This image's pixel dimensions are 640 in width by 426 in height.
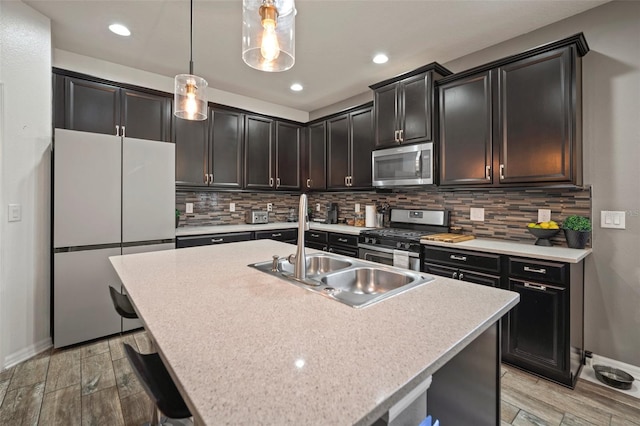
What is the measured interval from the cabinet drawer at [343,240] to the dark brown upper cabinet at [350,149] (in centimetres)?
65

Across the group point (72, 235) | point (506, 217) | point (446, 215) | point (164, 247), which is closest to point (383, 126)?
point (446, 215)

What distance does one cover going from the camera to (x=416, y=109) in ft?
9.62

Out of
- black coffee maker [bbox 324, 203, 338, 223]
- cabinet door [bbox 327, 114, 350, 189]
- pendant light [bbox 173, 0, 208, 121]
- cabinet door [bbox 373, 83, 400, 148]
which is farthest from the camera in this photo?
black coffee maker [bbox 324, 203, 338, 223]

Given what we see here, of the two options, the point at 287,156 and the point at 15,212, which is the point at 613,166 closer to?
the point at 287,156

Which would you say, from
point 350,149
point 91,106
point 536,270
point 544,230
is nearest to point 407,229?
point 350,149

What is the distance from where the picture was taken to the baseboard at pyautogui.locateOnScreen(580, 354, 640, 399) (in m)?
1.94

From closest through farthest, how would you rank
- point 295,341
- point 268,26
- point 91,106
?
point 295,341 → point 268,26 → point 91,106

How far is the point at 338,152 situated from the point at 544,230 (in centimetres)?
242

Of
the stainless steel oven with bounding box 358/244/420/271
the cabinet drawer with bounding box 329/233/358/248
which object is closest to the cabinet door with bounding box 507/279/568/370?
the stainless steel oven with bounding box 358/244/420/271

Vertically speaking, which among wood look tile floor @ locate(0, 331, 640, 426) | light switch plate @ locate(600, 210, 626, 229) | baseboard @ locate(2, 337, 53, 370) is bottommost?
wood look tile floor @ locate(0, 331, 640, 426)

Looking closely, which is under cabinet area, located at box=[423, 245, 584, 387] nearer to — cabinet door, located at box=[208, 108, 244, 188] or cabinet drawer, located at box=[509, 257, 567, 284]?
cabinet drawer, located at box=[509, 257, 567, 284]

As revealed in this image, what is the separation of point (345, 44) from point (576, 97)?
1835 mm

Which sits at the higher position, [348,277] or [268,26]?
[268,26]

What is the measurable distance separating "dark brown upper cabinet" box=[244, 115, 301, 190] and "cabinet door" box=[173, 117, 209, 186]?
53cm
